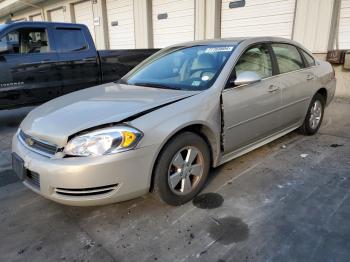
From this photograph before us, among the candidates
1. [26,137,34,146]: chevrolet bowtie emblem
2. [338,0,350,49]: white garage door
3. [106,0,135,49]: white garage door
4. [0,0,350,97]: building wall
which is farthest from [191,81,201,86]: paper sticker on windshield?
[106,0,135,49]: white garage door

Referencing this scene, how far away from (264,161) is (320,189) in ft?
2.75

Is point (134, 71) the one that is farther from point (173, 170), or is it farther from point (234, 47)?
point (173, 170)

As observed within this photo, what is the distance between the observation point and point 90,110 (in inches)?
106

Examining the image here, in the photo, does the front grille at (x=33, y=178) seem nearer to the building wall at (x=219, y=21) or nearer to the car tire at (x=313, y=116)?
the car tire at (x=313, y=116)

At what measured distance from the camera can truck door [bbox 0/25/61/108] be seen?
208 inches

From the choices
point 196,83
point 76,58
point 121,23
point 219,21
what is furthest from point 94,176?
point 121,23

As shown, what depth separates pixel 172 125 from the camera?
8.36 feet

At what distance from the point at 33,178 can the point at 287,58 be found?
341cm

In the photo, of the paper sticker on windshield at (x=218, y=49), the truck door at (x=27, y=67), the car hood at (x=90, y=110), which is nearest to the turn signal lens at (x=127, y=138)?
the car hood at (x=90, y=110)

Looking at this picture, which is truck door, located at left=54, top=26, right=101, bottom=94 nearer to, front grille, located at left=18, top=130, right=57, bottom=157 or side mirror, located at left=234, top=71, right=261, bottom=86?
front grille, located at left=18, top=130, right=57, bottom=157

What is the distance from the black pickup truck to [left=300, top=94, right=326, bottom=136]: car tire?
12.9 ft

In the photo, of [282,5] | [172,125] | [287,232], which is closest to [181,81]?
[172,125]

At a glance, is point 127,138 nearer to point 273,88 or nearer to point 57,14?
point 273,88

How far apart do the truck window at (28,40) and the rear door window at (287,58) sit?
4.23m
